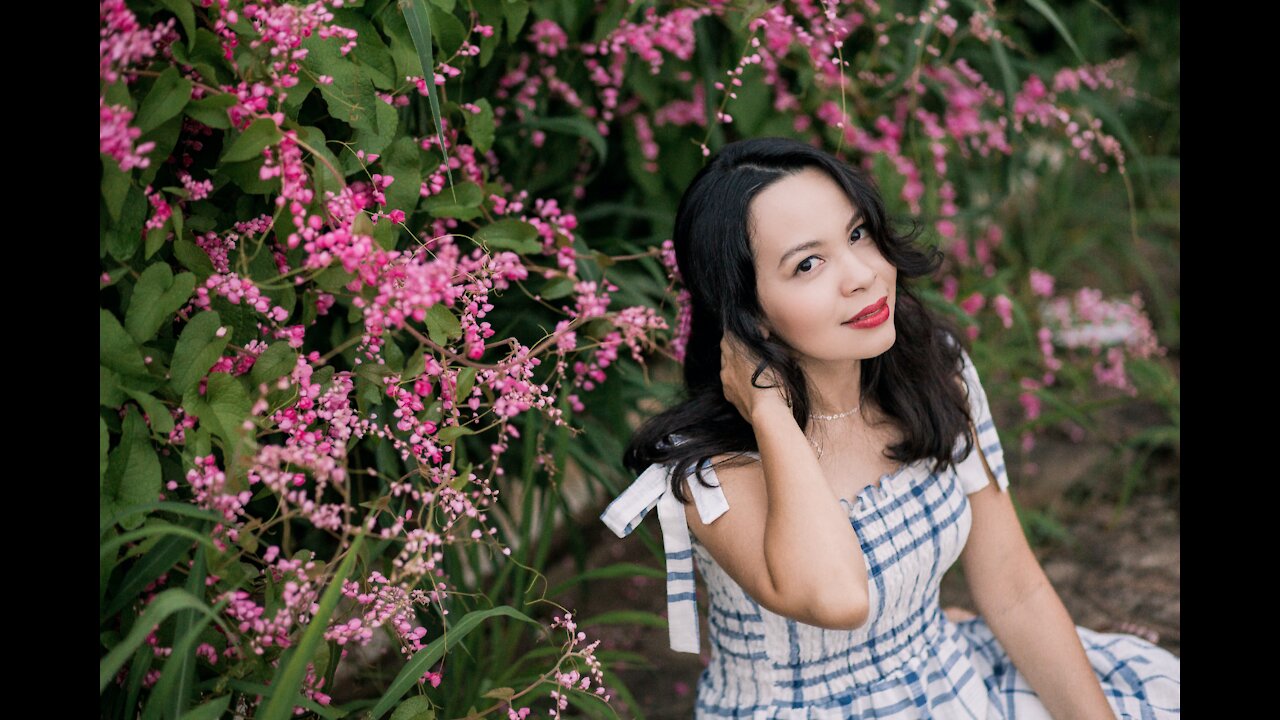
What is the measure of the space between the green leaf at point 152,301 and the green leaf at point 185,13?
0.86 ft

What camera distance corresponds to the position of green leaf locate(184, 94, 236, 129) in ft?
4.17

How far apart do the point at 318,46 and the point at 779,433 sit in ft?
2.59

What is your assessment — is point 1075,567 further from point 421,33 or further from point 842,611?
point 421,33

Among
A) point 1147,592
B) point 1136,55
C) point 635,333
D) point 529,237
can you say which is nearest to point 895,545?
point 635,333

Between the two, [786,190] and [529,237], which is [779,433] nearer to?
[786,190]

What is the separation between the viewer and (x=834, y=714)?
1680 millimetres

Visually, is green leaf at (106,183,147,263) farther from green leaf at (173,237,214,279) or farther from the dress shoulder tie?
the dress shoulder tie

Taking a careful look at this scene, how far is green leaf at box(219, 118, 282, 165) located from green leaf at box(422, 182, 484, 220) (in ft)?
1.24

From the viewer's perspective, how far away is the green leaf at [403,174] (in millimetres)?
1545

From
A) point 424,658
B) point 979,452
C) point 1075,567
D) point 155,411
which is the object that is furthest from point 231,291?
point 1075,567

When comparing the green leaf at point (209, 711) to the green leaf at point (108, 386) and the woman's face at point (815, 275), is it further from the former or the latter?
the woman's face at point (815, 275)

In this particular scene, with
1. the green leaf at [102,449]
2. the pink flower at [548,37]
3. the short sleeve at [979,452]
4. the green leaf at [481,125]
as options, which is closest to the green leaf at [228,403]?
the green leaf at [102,449]

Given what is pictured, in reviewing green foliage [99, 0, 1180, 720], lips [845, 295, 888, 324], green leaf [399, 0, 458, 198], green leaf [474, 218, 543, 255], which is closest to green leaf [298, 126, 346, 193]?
green foliage [99, 0, 1180, 720]
